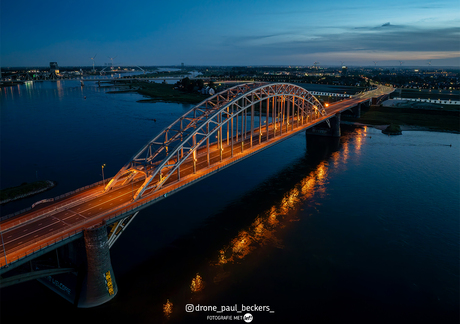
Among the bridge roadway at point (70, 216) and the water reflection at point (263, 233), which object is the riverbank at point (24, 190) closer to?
the bridge roadway at point (70, 216)

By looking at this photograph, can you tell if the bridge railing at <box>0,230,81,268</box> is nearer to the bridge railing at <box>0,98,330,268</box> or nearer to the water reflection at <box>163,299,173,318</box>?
the bridge railing at <box>0,98,330,268</box>

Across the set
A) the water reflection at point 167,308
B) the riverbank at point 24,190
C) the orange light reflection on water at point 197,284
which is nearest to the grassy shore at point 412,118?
the orange light reflection on water at point 197,284

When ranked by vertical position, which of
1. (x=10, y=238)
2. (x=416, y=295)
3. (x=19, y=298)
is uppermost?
(x=10, y=238)

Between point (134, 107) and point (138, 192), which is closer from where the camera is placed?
point (138, 192)

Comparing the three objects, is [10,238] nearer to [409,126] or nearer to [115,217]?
[115,217]

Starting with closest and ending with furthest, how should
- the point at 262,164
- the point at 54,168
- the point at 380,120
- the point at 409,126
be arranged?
the point at 54,168, the point at 262,164, the point at 409,126, the point at 380,120

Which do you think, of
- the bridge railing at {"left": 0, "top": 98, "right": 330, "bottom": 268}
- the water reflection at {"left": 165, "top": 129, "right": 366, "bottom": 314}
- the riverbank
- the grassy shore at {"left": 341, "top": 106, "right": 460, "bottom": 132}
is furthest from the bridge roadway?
the grassy shore at {"left": 341, "top": 106, "right": 460, "bottom": 132}

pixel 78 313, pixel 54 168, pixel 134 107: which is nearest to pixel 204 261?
pixel 78 313

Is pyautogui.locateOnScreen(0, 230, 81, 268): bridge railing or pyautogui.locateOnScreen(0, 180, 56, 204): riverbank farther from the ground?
pyautogui.locateOnScreen(0, 230, 81, 268): bridge railing
